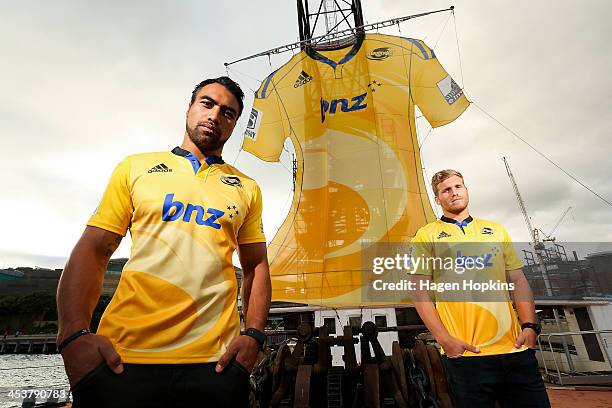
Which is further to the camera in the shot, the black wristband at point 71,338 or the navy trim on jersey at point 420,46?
the navy trim on jersey at point 420,46

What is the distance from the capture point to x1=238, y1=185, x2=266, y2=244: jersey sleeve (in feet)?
6.74

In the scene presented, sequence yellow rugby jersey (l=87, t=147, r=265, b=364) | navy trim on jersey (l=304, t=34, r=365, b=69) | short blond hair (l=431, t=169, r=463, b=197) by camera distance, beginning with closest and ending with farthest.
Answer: yellow rugby jersey (l=87, t=147, r=265, b=364) → short blond hair (l=431, t=169, r=463, b=197) → navy trim on jersey (l=304, t=34, r=365, b=69)

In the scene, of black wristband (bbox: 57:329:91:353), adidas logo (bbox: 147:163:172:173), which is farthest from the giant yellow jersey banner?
black wristband (bbox: 57:329:91:353)

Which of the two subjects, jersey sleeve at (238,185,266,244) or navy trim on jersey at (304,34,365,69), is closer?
jersey sleeve at (238,185,266,244)

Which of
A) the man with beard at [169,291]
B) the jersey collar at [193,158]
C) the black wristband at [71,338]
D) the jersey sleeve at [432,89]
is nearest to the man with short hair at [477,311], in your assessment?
the man with beard at [169,291]

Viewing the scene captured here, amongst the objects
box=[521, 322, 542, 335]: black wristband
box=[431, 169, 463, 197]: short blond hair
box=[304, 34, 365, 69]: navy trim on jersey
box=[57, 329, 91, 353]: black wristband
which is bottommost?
box=[57, 329, 91, 353]: black wristband

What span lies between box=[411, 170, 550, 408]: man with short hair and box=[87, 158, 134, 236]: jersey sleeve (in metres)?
1.97

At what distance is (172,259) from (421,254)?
181cm

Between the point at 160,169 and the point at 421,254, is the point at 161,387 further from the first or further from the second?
the point at 421,254

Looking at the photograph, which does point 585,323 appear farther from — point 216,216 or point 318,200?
point 216,216

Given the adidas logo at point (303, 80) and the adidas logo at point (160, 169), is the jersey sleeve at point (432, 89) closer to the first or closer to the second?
the adidas logo at point (303, 80)

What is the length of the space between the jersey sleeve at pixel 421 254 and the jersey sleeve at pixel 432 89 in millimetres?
6999

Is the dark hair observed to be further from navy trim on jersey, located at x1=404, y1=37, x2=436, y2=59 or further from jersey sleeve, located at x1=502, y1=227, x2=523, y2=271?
navy trim on jersey, located at x1=404, y1=37, x2=436, y2=59

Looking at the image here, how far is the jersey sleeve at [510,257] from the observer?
2.47 meters
